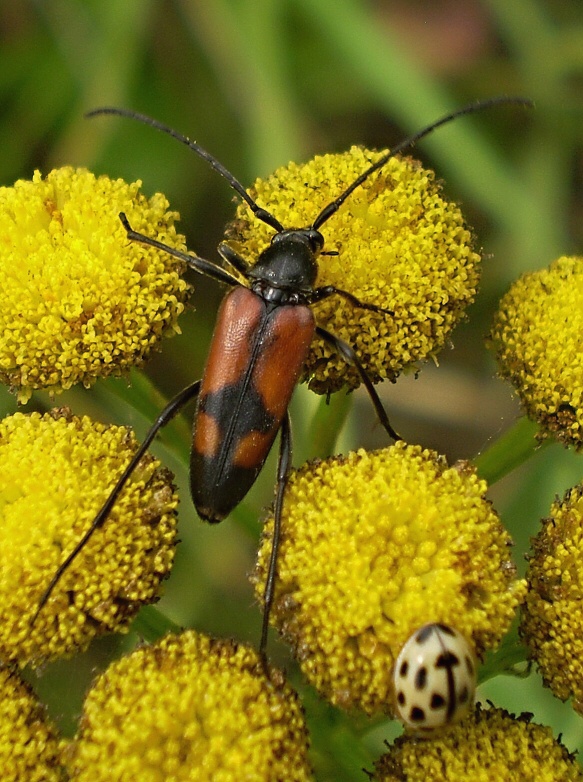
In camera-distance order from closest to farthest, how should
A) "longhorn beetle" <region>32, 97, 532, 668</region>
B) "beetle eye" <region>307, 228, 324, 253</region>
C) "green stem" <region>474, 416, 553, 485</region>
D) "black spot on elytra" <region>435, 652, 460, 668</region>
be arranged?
1. "black spot on elytra" <region>435, 652, 460, 668</region>
2. "longhorn beetle" <region>32, 97, 532, 668</region>
3. "beetle eye" <region>307, 228, 324, 253</region>
4. "green stem" <region>474, 416, 553, 485</region>

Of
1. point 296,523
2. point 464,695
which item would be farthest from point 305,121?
point 464,695

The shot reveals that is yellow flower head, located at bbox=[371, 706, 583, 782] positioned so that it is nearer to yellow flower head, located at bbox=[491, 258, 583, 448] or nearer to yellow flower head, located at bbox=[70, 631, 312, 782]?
yellow flower head, located at bbox=[70, 631, 312, 782]

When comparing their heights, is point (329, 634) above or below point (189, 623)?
below

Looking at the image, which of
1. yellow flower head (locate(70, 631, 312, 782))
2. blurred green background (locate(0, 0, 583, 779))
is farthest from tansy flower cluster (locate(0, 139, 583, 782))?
blurred green background (locate(0, 0, 583, 779))

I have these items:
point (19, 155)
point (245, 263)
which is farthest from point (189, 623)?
point (19, 155)

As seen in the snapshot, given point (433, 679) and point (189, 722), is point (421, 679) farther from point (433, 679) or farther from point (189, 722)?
point (189, 722)

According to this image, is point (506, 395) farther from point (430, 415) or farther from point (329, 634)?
point (329, 634)

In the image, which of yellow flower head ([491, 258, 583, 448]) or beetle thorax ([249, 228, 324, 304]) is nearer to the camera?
yellow flower head ([491, 258, 583, 448])
